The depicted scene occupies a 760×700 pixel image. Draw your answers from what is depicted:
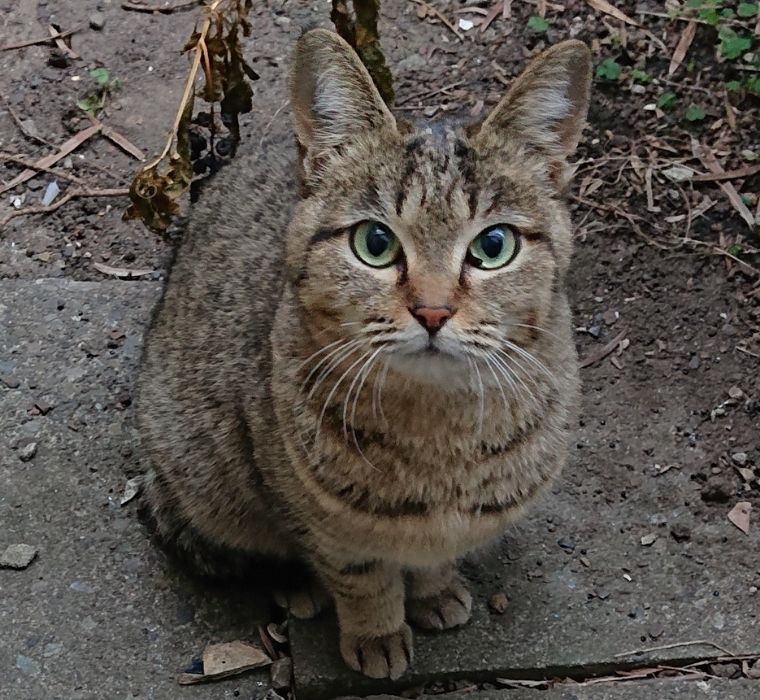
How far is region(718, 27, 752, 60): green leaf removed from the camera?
4066 mm

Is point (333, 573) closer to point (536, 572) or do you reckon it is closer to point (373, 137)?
point (536, 572)

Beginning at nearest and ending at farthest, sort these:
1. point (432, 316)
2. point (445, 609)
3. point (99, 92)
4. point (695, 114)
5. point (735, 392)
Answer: point (432, 316) → point (445, 609) → point (735, 392) → point (695, 114) → point (99, 92)

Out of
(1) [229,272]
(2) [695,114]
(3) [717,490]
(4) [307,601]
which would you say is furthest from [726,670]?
(2) [695,114]

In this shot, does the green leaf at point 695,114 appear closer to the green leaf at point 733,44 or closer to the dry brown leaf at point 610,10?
the green leaf at point 733,44

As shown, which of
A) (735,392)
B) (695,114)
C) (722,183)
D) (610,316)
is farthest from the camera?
(695,114)

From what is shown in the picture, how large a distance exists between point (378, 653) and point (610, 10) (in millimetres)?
2734

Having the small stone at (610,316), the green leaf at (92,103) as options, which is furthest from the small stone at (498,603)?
the green leaf at (92,103)

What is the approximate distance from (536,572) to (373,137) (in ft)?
4.53

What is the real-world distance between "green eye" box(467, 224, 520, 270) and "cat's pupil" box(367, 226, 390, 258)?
0.56ft

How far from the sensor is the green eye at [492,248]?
225 cm

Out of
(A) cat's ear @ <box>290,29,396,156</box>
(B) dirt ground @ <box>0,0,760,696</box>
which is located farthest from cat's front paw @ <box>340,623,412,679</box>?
(A) cat's ear @ <box>290,29,396,156</box>

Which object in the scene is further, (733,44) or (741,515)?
(733,44)

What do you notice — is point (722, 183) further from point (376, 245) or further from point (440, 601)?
point (376, 245)

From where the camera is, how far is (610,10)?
4352 mm
